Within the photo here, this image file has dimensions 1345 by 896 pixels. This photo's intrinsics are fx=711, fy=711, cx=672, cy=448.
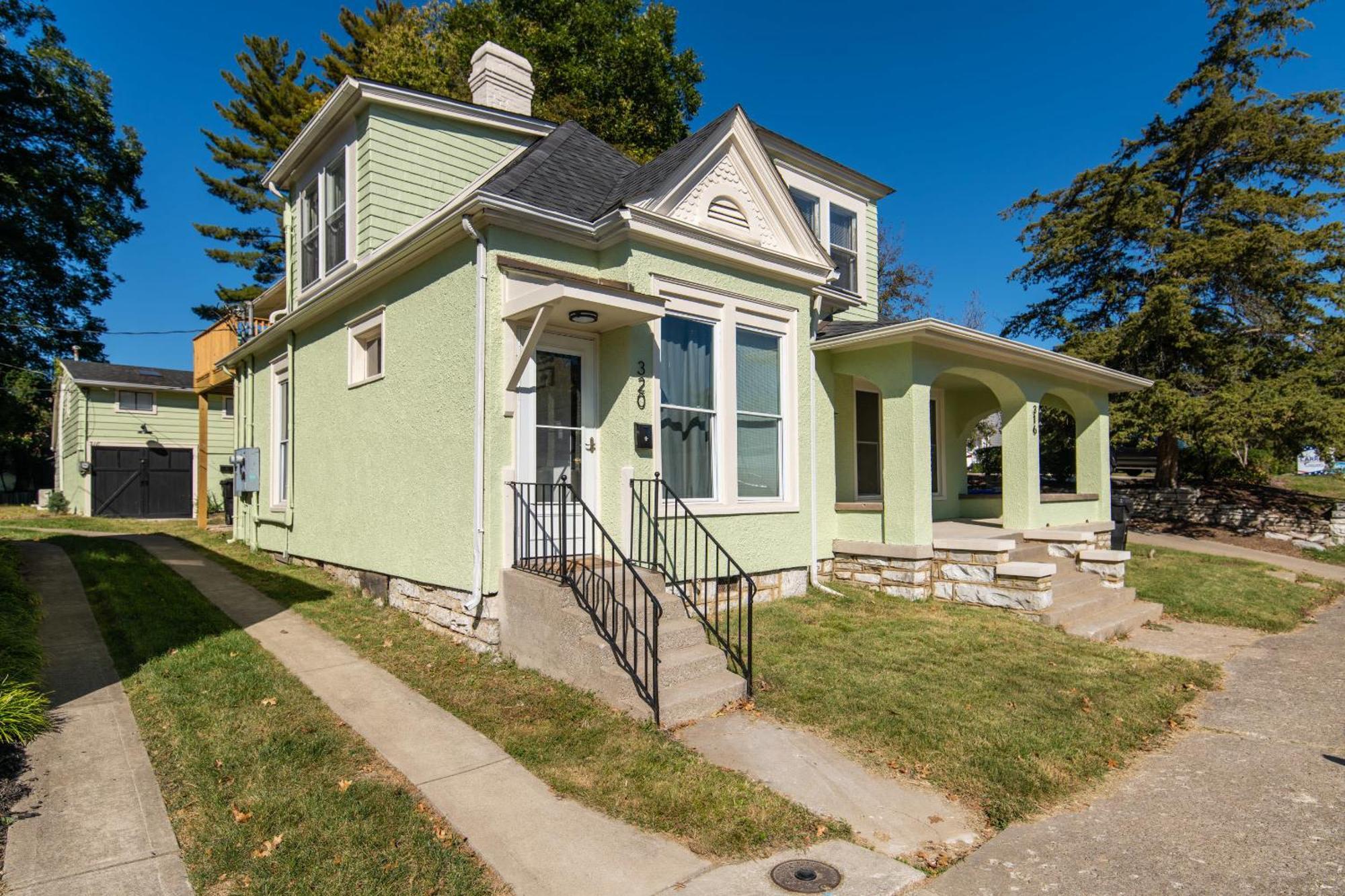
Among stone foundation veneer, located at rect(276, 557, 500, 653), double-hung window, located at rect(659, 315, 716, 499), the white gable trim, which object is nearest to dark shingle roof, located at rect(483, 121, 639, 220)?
the white gable trim

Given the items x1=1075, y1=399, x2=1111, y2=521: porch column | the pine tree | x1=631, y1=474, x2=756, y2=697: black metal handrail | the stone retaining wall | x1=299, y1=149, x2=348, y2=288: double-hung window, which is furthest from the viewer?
the pine tree

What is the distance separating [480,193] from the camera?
573 cm

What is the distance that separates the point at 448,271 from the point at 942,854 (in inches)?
218

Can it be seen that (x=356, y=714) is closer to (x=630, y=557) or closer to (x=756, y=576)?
(x=630, y=557)

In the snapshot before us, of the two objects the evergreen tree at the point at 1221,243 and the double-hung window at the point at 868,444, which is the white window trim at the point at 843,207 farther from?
the evergreen tree at the point at 1221,243

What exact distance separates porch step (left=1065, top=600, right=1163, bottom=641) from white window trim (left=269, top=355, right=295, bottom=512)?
9955 mm

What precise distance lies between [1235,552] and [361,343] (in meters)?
15.5

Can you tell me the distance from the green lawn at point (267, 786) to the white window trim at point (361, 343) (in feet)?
9.32

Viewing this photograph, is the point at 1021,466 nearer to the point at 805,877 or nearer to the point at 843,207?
the point at 843,207

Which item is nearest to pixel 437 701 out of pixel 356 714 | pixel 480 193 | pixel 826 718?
pixel 356 714

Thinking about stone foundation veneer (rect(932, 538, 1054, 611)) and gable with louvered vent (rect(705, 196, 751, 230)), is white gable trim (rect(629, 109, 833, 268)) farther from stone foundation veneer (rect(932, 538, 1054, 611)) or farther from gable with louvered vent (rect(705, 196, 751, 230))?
stone foundation veneer (rect(932, 538, 1054, 611))

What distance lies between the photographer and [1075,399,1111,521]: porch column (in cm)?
1147

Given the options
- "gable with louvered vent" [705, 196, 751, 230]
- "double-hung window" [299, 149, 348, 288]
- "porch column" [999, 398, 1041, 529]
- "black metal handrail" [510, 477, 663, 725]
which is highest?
"double-hung window" [299, 149, 348, 288]

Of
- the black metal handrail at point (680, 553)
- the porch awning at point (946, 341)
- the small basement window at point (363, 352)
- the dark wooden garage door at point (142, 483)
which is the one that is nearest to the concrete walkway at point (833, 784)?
the black metal handrail at point (680, 553)
